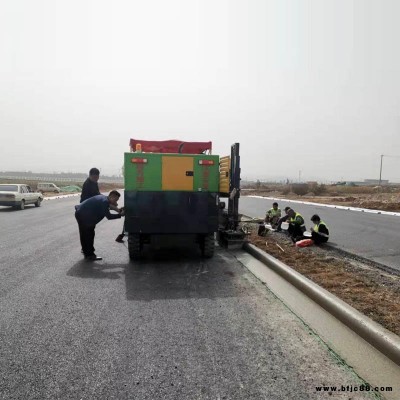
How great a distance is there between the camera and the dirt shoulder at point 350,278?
446 cm

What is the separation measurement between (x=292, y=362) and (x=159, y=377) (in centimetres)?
129

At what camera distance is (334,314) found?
A: 4.47m

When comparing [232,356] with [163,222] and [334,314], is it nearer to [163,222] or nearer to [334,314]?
[334,314]

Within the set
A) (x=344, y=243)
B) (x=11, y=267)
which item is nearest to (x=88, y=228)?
(x=11, y=267)

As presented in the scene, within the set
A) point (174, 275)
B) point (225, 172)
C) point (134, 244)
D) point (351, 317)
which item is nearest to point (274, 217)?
point (225, 172)

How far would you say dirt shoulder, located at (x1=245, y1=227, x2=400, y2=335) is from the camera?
14.6ft

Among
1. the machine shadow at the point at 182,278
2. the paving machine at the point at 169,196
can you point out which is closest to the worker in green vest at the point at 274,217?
the machine shadow at the point at 182,278

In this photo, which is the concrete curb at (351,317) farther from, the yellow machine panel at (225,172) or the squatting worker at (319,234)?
the yellow machine panel at (225,172)

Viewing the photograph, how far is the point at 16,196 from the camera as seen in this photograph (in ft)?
67.9

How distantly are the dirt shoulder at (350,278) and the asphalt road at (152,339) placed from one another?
3.28 ft

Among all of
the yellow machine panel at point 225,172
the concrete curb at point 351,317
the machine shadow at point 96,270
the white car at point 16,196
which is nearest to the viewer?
the concrete curb at point 351,317

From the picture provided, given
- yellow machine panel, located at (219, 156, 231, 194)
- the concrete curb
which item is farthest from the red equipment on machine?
the concrete curb

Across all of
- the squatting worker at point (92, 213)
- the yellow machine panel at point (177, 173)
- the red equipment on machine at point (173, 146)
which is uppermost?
the red equipment on machine at point (173, 146)

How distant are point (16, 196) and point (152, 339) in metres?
20.1
